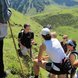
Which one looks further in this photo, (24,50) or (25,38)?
(25,38)

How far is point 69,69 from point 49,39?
130 centimetres

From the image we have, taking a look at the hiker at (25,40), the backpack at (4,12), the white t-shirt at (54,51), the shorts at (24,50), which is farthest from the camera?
the hiker at (25,40)

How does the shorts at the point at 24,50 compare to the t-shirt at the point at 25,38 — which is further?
the t-shirt at the point at 25,38

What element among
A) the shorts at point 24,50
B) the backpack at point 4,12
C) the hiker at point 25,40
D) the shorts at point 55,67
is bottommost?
the shorts at point 24,50

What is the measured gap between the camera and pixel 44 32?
1108 cm

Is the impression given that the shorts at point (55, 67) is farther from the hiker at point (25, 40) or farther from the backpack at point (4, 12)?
the hiker at point (25, 40)

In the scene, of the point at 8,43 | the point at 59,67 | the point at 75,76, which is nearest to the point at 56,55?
the point at 59,67

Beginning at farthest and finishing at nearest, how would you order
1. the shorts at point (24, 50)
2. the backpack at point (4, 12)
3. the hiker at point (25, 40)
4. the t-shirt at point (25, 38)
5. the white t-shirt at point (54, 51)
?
the t-shirt at point (25, 38), the hiker at point (25, 40), the shorts at point (24, 50), the white t-shirt at point (54, 51), the backpack at point (4, 12)

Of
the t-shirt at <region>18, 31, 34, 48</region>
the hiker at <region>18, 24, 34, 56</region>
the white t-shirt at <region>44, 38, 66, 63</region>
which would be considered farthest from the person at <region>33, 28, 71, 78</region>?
the t-shirt at <region>18, 31, 34, 48</region>

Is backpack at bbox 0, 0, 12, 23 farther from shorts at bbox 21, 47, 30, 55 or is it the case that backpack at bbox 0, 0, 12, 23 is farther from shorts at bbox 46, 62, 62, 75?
shorts at bbox 21, 47, 30, 55

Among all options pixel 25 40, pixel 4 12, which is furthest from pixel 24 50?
pixel 4 12

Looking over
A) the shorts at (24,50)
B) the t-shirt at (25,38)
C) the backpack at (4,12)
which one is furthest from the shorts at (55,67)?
the t-shirt at (25,38)

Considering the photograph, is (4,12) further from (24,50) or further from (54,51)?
(24,50)

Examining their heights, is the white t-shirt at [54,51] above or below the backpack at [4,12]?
below
